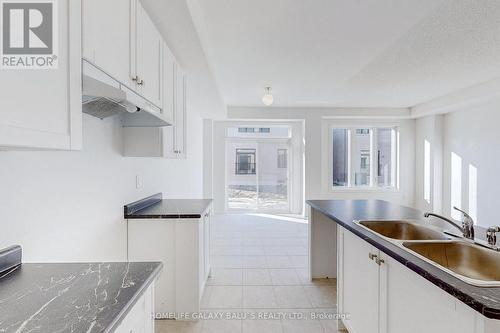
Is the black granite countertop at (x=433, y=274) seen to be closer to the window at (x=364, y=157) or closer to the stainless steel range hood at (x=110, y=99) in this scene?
the stainless steel range hood at (x=110, y=99)

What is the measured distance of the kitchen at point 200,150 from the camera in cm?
96

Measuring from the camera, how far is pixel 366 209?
251 centimetres

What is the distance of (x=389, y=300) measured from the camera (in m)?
1.45

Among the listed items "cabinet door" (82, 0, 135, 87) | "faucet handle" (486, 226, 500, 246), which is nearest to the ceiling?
"cabinet door" (82, 0, 135, 87)

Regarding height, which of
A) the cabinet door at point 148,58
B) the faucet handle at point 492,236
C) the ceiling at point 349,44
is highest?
the ceiling at point 349,44

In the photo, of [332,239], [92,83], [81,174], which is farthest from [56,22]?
[332,239]

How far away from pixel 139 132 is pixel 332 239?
7.49ft

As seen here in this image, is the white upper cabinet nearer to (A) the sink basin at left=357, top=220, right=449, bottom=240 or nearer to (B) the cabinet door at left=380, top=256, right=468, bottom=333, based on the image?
(B) the cabinet door at left=380, top=256, right=468, bottom=333

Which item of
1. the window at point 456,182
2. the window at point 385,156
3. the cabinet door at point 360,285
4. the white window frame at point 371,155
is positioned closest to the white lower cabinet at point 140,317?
the cabinet door at point 360,285

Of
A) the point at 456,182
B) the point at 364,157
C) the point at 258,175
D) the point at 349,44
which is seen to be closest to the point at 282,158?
the point at 258,175

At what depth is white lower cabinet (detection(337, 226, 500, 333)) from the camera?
1010 millimetres

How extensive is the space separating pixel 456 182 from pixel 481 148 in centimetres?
92

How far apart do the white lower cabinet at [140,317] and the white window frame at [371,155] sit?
594 cm

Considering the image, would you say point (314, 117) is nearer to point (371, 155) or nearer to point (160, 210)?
point (371, 155)
